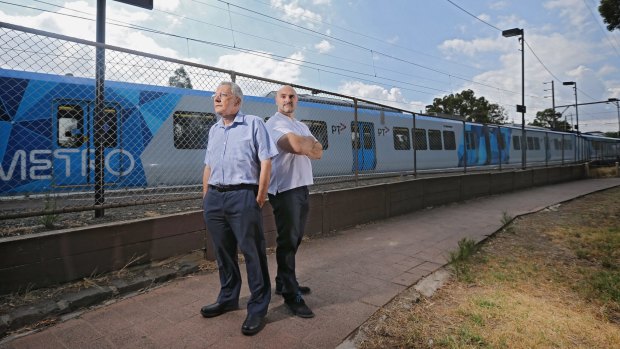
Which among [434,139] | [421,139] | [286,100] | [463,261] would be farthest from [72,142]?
[434,139]

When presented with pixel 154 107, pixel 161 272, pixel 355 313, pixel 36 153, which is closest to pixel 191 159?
pixel 154 107

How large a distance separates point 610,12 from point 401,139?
7.17 metres

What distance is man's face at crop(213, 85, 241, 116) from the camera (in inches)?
104

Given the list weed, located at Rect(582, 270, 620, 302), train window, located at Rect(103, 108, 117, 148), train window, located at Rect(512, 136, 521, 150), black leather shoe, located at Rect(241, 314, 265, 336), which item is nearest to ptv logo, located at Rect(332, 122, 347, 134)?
train window, located at Rect(103, 108, 117, 148)

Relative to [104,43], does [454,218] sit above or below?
below

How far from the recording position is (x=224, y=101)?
2.64 m

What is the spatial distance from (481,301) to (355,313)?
1.17 m

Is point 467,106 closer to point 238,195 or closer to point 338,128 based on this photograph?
point 338,128

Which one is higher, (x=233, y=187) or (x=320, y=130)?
(x=320, y=130)

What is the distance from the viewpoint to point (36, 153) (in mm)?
6824

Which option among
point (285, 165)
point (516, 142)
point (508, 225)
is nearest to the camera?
point (285, 165)

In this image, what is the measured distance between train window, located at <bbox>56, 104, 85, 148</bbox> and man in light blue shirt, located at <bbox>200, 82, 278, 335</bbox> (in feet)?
20.2

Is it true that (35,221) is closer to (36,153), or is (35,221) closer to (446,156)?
(36,153)

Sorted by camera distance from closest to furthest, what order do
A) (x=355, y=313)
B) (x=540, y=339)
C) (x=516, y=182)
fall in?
(x=540, y=339) < (x=355, y=313) < (x=516, y=182)
